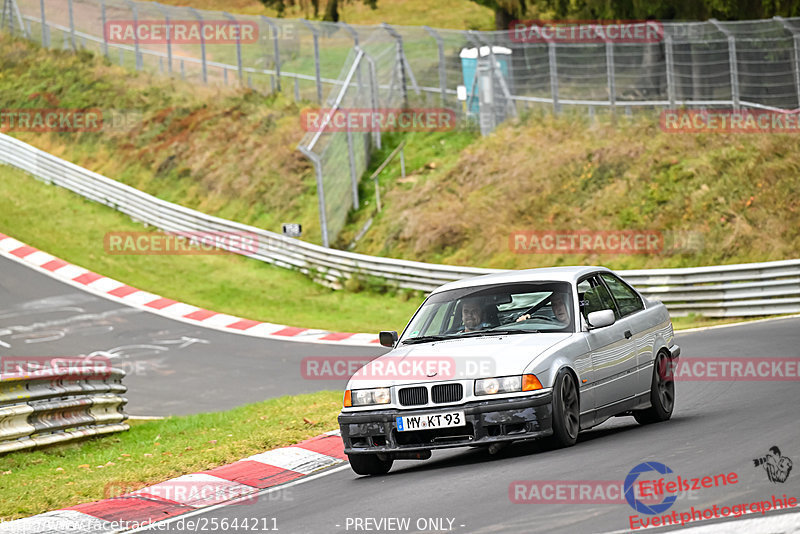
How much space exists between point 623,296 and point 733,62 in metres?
17.2

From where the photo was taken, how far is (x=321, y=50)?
115 ft

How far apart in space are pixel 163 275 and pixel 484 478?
22.0 meters

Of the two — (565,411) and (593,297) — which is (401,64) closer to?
(593,297)

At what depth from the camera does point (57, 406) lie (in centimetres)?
1236

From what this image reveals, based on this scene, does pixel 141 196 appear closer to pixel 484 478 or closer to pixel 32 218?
pixel 32 218

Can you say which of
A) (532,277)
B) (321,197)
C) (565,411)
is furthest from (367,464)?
(321,197)

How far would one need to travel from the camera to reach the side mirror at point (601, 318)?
928cm

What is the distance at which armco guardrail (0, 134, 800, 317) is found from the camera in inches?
799

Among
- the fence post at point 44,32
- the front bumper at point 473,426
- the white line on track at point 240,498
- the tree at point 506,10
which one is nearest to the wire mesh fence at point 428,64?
the fence post at point 44,32

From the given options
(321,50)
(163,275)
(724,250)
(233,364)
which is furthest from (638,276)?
(321,50)

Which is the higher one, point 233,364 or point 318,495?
point 318,495

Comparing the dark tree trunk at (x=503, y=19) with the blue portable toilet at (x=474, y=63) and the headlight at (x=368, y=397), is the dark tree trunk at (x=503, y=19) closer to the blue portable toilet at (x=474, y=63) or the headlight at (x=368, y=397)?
the blue portable toilet at (x=474, y=63)

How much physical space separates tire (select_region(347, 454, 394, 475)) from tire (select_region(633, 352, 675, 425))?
8.37ft

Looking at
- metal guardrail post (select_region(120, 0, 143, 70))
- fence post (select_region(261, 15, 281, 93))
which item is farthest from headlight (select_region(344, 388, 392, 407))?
metal guardrail post (select_region(120, 0, 143, 70))
